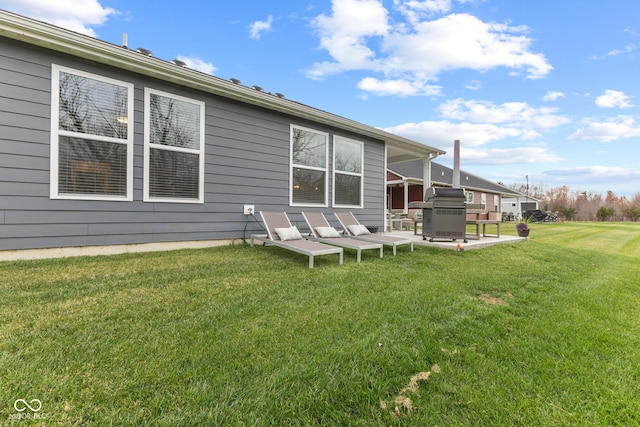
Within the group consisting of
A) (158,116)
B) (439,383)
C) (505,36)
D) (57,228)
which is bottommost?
(439,383)

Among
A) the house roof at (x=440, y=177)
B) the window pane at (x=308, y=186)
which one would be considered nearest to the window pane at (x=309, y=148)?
the window pane at (x=308, y=186)

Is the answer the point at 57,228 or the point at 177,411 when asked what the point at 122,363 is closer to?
the point at 177,411

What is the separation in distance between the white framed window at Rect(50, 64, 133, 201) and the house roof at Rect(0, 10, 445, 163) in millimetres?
313

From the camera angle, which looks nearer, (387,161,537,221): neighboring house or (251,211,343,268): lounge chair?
(251,211,343,268): lounge chair

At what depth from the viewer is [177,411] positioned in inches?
50.4

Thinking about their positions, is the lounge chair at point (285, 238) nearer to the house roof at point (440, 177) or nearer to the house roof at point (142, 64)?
the house roof at point (142, 64)

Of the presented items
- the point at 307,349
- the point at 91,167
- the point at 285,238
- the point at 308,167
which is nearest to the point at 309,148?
the point at 308,167

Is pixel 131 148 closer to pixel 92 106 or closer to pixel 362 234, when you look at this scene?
pixel 92 106

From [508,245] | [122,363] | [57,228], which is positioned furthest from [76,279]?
[508,245]

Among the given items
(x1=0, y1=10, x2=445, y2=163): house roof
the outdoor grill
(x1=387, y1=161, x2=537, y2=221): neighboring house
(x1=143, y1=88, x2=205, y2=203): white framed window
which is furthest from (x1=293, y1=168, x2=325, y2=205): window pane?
(x1=387, y1=161, x2=537, y2=221): neighboring house

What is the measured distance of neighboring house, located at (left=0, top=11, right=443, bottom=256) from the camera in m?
3.67

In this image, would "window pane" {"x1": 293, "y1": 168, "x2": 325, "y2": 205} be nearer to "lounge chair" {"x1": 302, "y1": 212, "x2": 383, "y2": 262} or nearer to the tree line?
"lounge chair" {"x1": 302, "y1": 212, "x2": 383, "y2": 262}

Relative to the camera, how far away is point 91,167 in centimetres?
411

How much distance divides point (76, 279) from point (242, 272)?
70.4 inches
